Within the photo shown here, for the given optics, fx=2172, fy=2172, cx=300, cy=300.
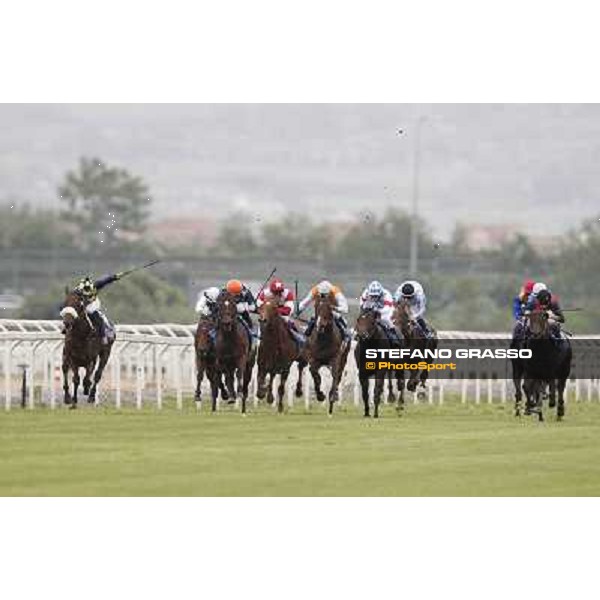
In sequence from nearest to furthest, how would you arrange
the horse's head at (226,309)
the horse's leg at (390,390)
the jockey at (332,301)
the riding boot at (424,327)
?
1. the jockey at (332,301)
2. the horse's head at (226,309)
3. the horse's leg at (390,390)
4. the riding boot at (424,327)

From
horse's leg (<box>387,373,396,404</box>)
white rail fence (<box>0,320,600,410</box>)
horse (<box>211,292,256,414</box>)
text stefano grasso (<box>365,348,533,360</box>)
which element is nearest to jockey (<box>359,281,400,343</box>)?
text stefano grasso (<box>365,348,533,360</box>)

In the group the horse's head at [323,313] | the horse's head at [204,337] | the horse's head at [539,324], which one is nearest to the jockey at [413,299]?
the horse's head at [323,313]

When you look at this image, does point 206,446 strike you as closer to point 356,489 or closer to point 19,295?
point 356,489

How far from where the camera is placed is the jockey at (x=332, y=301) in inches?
907

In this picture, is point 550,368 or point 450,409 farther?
point 450,409

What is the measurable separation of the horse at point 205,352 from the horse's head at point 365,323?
2.17 meters

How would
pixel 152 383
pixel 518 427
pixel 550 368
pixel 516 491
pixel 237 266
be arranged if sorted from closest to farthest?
pixel 516 491
pixel 518 427
pixel 550 368
pixel 152 383
pixel 237 266

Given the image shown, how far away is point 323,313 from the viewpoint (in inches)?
920

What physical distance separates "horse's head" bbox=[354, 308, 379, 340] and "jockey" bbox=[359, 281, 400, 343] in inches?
2.6

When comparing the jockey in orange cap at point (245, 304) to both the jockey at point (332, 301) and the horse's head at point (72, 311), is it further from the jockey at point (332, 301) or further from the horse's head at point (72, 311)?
the horse's head at point (72, 311)

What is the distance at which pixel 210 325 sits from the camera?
2425 cm

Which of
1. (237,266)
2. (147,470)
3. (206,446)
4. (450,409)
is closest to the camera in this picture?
(147,470)

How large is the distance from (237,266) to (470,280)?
7.74 metres

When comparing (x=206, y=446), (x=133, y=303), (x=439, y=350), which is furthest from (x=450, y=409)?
(x=133, y=303)
